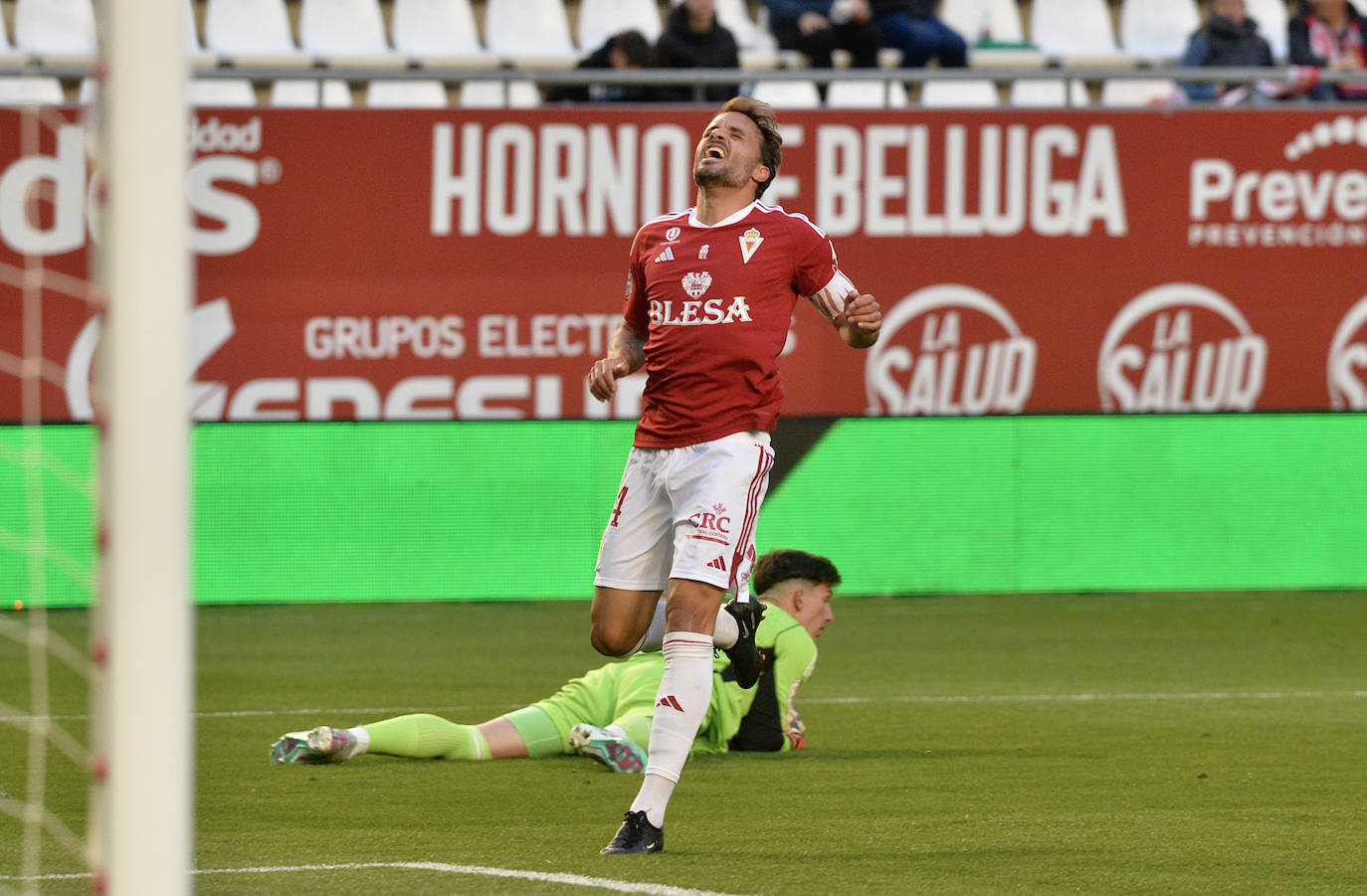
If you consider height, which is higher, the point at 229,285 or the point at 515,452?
the point at 229,285

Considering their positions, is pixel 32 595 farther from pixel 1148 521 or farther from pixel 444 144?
pixel 1148 521

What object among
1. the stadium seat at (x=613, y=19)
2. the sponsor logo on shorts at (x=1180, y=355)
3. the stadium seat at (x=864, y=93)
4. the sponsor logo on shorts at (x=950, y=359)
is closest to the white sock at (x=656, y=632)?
the sponsor logo on shorts at (x=950, y=359)

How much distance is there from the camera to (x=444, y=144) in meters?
13.4

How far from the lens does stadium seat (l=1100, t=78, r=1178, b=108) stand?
14.7m

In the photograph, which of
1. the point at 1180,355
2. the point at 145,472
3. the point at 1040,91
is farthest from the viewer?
the point at 1040,91

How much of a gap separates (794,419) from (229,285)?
3620 millimetres

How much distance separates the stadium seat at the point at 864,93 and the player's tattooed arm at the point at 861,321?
30.4ft

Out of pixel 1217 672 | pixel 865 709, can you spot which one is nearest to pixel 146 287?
pixel 865 709

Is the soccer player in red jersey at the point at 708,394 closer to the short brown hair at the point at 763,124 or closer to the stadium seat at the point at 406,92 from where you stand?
the short brown hair at the point at 763,124

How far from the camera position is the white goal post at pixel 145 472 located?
2887 mm

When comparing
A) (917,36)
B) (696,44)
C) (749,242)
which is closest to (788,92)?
(696,44)

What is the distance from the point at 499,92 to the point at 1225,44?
16.8 feet

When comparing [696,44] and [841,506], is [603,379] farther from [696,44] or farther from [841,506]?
[696,44]

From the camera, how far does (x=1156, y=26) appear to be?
52.6 ft
